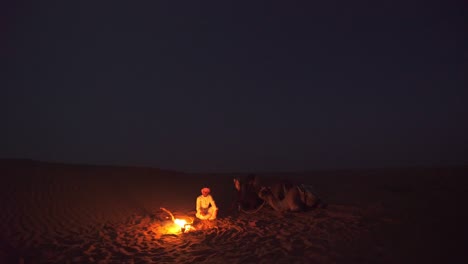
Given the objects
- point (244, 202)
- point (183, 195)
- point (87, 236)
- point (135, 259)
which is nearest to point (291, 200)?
point (244, 202)

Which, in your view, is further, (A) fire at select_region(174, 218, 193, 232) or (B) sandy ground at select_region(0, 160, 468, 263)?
(A) fire at select_region(174, 218, 193, 232)

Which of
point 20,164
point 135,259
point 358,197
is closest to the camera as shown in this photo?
point 135,259

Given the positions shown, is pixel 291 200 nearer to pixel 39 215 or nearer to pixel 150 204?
pixel 150 204

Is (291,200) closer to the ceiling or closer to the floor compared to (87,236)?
closer to the ceiling

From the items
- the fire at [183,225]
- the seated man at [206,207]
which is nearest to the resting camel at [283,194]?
the seated man at [206,207]

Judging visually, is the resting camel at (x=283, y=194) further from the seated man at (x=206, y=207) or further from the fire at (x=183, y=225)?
the fire at (x=183, y=225)

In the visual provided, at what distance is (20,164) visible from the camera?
15.9 metres

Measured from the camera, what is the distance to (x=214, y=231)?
7.88 m

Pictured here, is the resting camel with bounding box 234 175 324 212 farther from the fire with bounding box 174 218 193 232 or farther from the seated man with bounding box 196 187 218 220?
the fire with bounding box 174 218 193 232

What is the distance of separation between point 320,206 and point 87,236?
6.67 m

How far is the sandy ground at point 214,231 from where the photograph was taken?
18.9 feet

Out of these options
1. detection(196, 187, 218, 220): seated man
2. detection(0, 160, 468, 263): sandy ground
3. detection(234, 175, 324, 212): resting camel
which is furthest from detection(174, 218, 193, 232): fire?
detection(234, 175, 324, 212): resting camel

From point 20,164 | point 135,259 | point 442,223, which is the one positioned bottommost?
point 135,259

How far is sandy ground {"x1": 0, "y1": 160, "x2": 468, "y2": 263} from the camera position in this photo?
5.77 m
